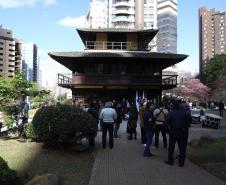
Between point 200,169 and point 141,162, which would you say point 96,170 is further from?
point 200,169

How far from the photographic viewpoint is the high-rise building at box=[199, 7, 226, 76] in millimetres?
188625

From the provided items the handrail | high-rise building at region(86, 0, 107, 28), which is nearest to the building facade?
high-rise building at region(86, 0, 107, 28)

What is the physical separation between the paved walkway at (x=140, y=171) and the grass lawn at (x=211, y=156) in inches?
14.3

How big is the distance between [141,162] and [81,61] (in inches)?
1447

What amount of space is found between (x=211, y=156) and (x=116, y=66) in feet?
115

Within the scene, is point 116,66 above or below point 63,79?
above

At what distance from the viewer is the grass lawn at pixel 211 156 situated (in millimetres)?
11609

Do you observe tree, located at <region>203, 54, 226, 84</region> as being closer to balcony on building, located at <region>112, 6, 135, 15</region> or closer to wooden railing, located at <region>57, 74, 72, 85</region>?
Result: balcony on building, located at <region>112, 6, 135, 15</region>

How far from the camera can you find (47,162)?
11914mm

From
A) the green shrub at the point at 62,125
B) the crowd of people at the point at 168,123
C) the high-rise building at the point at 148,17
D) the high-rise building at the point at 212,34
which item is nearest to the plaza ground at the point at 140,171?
the crowd of people at the point at 168,123

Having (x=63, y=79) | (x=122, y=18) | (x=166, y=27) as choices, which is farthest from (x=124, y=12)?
(x=63, y=79)

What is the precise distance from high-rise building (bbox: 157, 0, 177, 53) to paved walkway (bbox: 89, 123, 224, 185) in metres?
152

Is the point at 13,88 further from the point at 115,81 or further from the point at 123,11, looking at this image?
the point at 123,11

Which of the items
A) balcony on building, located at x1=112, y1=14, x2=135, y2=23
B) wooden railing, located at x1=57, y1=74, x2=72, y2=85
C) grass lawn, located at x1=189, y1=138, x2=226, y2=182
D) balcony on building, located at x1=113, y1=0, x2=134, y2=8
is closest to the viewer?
grass lawn, located at x1=189, y1=138, x2=226, y2=182
